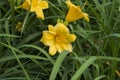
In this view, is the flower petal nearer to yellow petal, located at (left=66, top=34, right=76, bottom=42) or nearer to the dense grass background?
the dense grass background

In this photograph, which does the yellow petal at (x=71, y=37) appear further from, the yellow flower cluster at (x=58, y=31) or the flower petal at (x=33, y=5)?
the flower petal at (x=33, y=5)

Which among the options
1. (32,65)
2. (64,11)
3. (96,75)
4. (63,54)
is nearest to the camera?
(63,54)

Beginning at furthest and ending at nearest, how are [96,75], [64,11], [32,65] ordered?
[64,11], [32,65], [96,75]

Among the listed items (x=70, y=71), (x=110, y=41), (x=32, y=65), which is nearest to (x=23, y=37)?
(x=32, y=65)

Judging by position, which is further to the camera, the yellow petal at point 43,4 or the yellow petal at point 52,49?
the yellow petal at point 43,4

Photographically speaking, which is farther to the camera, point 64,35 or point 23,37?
point 23,37

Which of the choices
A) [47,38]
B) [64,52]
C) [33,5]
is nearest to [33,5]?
[33,5]

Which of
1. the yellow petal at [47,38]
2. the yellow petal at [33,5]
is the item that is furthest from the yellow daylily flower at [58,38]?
the yellow petal at [33,5]

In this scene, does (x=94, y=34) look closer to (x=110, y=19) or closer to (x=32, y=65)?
(x=110, y=19)
